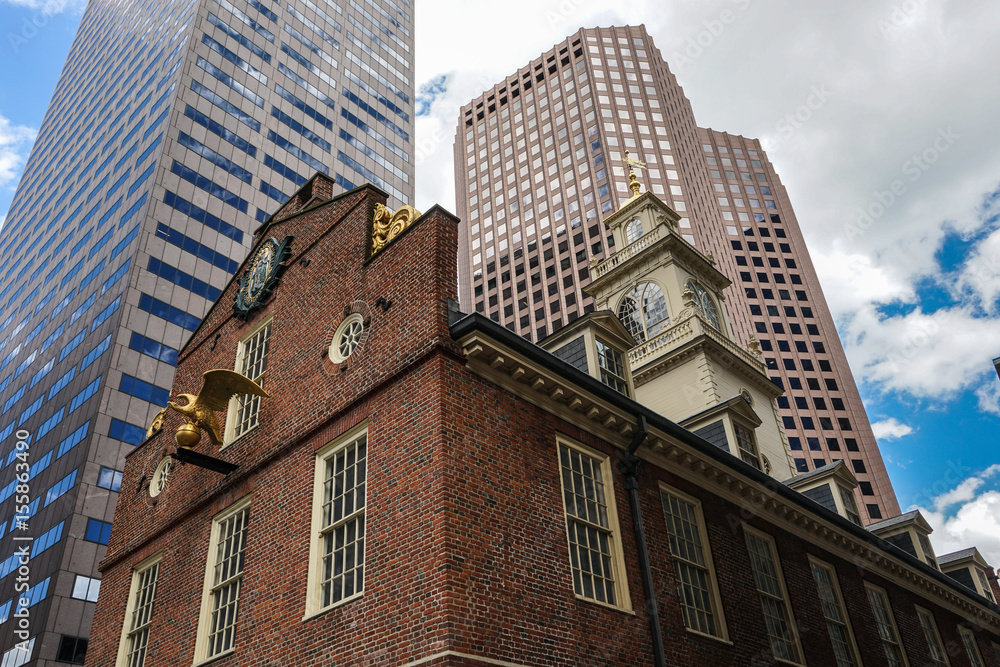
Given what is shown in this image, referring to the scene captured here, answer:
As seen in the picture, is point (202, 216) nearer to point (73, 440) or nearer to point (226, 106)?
point (226, 106)

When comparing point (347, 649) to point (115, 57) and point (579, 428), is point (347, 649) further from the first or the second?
point (115, 57)

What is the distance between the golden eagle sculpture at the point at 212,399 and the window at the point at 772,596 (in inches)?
473

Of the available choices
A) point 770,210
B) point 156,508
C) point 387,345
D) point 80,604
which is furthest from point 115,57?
point 770,210

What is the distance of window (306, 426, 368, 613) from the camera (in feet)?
41.5

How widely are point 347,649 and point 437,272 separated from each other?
259 inches

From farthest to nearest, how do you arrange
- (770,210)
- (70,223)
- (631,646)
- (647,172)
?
1. (770,210)
2. (647,172)
3. (70,223)
4. (631,646)

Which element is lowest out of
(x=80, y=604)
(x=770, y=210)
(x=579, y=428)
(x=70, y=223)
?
(x=579, y=428)

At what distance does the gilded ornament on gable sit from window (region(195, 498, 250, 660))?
20.4ft

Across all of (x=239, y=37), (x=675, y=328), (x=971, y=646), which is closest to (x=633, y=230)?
(x=675, y=328)

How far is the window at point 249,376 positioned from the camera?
685 inches

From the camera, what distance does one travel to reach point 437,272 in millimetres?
13727

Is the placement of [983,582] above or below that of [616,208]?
below

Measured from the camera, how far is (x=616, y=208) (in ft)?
339

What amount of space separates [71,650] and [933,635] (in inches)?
1689
